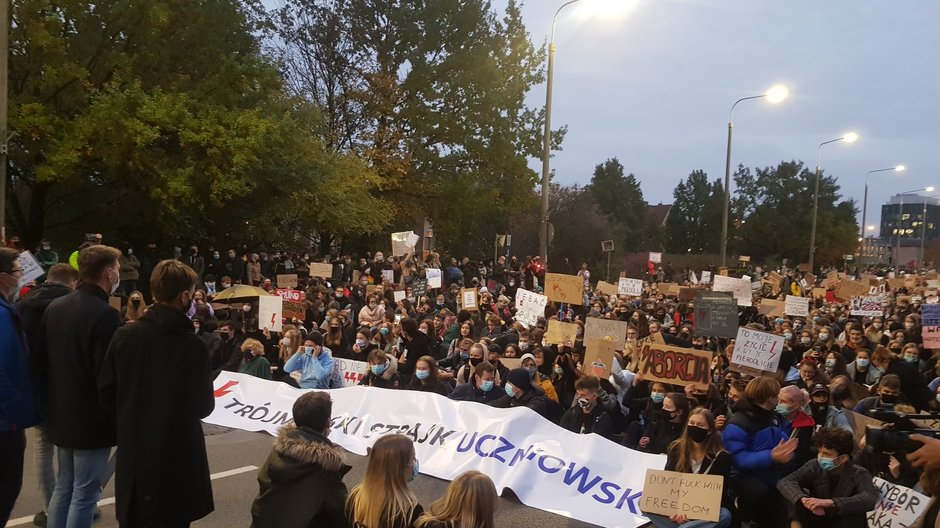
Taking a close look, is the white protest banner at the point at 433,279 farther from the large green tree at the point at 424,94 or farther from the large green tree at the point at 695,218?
the large green tree at the point at 695,218

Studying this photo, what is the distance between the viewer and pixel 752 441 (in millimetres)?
5520

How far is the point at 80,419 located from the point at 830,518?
15.6 ft

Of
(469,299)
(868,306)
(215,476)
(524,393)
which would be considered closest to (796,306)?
(868,306)

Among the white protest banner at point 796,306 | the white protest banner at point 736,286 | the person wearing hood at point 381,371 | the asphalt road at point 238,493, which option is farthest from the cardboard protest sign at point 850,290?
the asphalt road at point 238,493

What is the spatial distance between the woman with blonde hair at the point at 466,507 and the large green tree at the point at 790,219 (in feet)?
212

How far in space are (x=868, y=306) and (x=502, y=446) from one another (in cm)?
1170

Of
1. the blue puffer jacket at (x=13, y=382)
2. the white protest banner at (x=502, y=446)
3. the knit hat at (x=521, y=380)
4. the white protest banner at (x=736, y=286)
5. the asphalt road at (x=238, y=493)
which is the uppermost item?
the blue puffer jacket at (x=13, y=382)

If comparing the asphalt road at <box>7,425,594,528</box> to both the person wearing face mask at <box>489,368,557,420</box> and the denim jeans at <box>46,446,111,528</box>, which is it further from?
the denim jeans at <box>46,446,111,528</box>

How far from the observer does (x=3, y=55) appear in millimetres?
13828

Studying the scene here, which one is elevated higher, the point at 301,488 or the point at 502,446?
the point at 301,488

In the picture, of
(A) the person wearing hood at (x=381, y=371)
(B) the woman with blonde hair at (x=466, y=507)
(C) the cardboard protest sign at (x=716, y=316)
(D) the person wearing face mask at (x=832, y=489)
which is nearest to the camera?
(B) the woman with blonde hair at (x=466, y=507)

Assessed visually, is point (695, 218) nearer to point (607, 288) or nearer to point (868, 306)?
point (607, 288)

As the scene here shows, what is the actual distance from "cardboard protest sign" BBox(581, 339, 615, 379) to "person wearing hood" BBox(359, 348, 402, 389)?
251 cm

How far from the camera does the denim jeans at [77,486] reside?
4.09 meters
